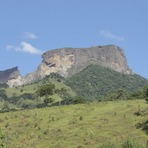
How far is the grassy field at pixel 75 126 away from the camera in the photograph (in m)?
62.9

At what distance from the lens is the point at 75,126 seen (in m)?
71.1

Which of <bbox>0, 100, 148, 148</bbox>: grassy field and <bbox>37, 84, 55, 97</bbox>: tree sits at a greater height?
<bbox>37, 84, 55, 97</bbox>: tree

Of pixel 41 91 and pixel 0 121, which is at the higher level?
pixel 41 91

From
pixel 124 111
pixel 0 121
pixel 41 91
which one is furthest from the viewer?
pixel 41 91

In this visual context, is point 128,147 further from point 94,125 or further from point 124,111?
point 124,111

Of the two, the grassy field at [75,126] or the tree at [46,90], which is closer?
the grassy field at [75,126]

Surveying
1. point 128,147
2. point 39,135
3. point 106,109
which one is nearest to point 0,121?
point 39,135

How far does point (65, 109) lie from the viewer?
3383 inches

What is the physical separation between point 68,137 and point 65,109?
2069 cm

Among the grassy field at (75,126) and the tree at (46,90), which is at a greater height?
the tree at (46,90)

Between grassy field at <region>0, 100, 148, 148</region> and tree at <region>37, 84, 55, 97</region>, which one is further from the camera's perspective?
tree at <region>37, 84, 55, 97</region>

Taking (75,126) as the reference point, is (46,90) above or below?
above

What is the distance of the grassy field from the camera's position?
62894mm

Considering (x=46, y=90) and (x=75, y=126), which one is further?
(x=46, y=90)
